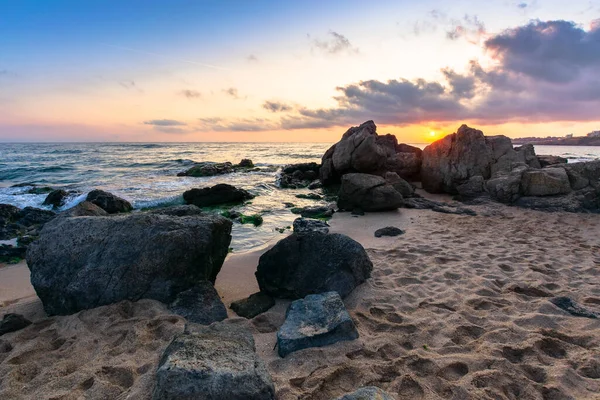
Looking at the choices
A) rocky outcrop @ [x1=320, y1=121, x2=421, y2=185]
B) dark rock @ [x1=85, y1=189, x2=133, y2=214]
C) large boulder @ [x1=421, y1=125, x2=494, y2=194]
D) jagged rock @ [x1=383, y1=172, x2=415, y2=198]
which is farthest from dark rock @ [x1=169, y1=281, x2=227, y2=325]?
rocky outcrop @ [x1=320, y1=121, x2=421, y2=185]

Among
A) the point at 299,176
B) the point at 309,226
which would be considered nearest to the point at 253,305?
the point at 309,226

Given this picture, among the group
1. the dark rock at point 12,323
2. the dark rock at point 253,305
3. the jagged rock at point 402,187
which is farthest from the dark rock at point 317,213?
the dark rock at point 12,323

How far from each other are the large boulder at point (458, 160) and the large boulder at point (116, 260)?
1318cm

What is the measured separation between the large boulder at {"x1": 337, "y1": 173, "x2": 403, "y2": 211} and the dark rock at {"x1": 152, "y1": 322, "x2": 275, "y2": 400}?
927cm

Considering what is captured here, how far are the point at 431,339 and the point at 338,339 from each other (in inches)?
42.2

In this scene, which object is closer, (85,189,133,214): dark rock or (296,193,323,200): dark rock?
(85,189,133,214): dark rock

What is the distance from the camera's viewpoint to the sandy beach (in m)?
3.18

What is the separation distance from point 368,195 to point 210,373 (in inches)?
392

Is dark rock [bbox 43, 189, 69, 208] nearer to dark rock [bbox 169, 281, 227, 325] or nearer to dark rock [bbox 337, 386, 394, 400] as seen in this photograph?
dark rock [bbox 169, 281, 227, 325]

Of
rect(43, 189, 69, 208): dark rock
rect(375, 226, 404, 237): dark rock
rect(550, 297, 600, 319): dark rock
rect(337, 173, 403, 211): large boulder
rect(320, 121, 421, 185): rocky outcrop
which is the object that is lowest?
rect(43, 189, 69, 208): dark rock

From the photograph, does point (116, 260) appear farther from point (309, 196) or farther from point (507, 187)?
point (507, 187)

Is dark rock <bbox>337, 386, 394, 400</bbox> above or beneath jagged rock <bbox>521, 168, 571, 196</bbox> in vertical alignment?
beneath

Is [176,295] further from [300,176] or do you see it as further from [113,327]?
[300,176]

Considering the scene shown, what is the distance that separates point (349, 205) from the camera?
12547 millimetres
